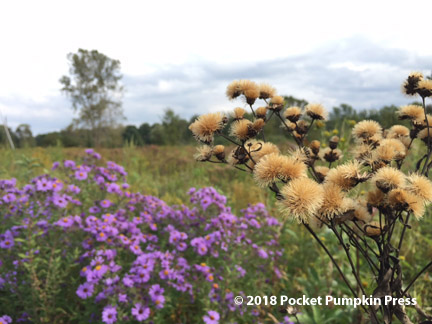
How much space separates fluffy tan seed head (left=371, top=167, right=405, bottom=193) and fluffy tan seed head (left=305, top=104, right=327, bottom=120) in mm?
499

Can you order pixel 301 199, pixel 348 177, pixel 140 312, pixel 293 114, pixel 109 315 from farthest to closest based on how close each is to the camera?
pixel 140 312 → pixel 109 315 → pixel 293 114 → pixel 348 177 → pixel 301 199

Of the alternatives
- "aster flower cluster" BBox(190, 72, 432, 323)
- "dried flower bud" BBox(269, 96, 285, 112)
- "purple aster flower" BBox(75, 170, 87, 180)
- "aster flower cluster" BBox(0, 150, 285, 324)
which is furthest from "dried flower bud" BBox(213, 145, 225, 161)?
"purple aster flower" BBox(75, 170, 87, 180)

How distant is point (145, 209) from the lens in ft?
10.8

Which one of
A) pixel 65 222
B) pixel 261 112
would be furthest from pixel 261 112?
pixel 65 222

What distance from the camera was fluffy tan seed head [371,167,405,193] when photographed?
94 cm

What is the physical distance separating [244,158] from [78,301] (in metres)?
2.09

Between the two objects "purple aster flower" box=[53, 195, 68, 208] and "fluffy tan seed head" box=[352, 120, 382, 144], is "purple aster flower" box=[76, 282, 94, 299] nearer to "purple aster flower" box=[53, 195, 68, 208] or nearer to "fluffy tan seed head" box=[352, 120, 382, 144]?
"purple aster flower" box=[53, 195, 68, 208]

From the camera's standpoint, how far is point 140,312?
229cm

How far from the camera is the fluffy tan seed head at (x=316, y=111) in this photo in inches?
55.8

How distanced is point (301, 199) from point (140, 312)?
1792 mm

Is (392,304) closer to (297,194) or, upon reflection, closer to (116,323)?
(297,194)

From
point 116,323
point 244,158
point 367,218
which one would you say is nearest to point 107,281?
point 116,323

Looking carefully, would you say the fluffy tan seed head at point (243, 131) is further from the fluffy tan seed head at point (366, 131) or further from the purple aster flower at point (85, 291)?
the purple aster flower at point (85, 291)

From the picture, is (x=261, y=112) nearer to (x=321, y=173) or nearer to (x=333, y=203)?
(x=321, y=173)
